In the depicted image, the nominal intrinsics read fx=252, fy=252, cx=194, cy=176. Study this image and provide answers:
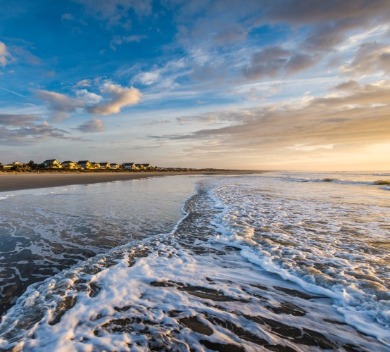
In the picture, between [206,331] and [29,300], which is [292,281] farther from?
[29,300]

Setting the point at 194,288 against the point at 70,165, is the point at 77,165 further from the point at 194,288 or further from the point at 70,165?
the point at 194,288

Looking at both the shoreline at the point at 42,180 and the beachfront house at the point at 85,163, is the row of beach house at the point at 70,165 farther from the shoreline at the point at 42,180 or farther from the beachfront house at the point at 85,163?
the shoreline at the point at 42,180

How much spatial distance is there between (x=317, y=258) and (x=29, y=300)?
19.0 feet

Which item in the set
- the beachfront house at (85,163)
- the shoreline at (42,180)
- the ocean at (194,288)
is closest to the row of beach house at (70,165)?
the beachfront house at (85,163)

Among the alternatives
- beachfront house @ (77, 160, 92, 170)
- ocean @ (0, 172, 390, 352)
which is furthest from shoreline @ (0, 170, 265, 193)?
beachfront house @ (77, 160, 92, 170)

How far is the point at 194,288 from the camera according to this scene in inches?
178

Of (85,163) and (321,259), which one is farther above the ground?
(85,163)

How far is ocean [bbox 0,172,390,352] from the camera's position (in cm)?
315

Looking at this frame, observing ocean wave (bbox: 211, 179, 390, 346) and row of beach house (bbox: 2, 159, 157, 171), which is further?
row of beach house (bbox: 2, 159, 157, 171)

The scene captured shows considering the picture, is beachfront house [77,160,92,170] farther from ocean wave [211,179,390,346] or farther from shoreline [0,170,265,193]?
ocean wave [211,179,390,346]

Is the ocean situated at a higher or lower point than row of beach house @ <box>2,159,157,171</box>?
lower

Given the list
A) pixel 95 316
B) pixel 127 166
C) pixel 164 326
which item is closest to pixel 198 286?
pixel 164 326

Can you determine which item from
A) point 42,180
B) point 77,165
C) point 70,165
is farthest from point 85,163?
point 42,180

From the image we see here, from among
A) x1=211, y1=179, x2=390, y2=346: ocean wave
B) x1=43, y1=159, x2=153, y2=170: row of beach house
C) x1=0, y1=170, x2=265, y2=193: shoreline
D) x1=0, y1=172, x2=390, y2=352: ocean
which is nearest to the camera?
x1=0, y1=172, x2=390, y2=352: ocean
